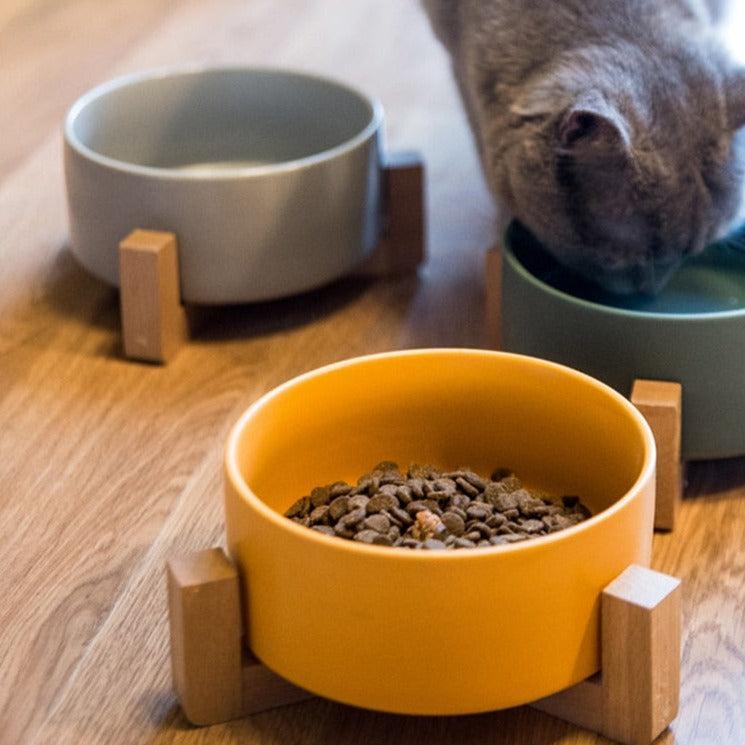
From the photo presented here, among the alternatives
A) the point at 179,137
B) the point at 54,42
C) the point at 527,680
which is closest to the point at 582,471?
the point at 527,680

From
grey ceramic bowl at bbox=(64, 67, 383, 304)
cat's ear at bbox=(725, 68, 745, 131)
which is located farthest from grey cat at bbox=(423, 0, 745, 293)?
grey ceramic bowl at bbox=(64, 67, 383, 304)

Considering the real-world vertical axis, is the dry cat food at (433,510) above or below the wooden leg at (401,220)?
above

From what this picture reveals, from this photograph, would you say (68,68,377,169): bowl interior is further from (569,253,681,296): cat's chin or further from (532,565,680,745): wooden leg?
(532,565,680,745): wooden leg

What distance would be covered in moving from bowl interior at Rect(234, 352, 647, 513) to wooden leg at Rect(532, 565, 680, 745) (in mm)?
132

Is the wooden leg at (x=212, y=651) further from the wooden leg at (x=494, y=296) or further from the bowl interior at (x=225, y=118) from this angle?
the bowl interior at (x=225, y=118)

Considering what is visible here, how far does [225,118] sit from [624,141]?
2.31 feet

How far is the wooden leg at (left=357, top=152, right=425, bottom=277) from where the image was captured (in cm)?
172

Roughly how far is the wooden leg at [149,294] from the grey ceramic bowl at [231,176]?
25 mm

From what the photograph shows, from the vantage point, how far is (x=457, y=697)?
3.06ft

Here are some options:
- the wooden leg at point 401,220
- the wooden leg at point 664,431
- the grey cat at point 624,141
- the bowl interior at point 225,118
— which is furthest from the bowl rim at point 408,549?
the bowl interior at point 225,118

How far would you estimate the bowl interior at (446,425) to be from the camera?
43.1 inches

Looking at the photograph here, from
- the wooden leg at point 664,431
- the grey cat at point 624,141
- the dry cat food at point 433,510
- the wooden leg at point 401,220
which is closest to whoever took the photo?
the dry cat food at point 433,510

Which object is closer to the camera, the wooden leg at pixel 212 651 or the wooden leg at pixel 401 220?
the wooden leg at pixel 212 651

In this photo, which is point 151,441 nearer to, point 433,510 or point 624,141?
point 433,510
